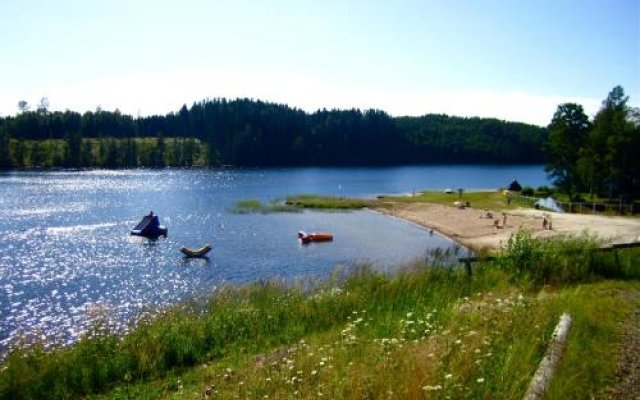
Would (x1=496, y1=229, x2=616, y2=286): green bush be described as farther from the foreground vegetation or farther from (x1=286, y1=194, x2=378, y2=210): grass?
(x1=286, y1=194, x2=378, y2=210): grass

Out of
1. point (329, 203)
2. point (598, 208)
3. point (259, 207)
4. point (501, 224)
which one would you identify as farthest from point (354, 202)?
point (598, 208)

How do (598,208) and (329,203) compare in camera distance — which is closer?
(598,208)

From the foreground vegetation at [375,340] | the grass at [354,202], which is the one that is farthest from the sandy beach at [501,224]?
the foreground vegetation at [375,340]

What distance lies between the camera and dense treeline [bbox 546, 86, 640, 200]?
63.4 metres

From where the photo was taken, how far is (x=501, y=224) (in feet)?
201

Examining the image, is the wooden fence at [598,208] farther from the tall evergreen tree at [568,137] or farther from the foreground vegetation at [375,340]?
the foreground vegetation at [375,340]

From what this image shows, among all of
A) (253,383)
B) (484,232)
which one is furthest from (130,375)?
(484,232)

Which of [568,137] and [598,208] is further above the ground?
[568,137]

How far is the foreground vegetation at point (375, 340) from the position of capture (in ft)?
31.4

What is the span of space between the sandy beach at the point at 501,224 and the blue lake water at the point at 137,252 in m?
3.41

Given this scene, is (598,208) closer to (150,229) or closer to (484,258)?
(484,258)

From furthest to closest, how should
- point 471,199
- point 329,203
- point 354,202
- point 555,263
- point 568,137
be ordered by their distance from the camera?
point 354,202
point 329,203
point 471,199
point 568,137
point 555,263

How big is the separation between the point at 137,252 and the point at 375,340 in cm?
4344

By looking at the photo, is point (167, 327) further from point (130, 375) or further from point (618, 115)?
point (618, 115)
